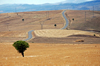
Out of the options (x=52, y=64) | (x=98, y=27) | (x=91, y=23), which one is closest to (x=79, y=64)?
(x=52, y=64)

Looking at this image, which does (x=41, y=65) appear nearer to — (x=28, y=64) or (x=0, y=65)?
(x=28, y=64)

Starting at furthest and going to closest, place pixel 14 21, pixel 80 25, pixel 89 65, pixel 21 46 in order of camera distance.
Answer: pixel 14 21, pixel 80 25, pixel 21 46, pixel 89 65

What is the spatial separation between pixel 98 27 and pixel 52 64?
11569 centimetres

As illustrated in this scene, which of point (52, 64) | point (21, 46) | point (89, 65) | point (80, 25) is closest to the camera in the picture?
point (89, 65)

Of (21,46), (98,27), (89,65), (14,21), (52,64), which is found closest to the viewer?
(89,65)

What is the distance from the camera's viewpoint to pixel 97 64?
745 inches

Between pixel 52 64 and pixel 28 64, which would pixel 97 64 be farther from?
pixel 28 64

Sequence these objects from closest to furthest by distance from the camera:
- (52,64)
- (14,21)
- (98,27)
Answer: (52,64), (98,27), (14,21)

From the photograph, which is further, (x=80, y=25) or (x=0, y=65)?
(x=80, y=25)

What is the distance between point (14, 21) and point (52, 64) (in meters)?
182

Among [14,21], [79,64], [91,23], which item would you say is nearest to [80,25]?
[91,23]

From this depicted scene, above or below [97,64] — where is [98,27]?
below

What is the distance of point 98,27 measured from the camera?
129 metres

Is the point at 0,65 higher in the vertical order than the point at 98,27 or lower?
higher
